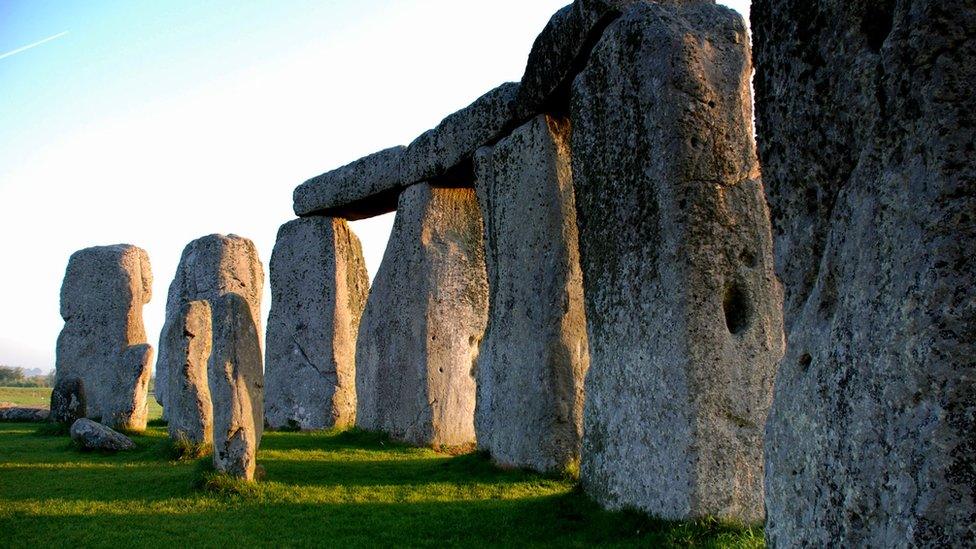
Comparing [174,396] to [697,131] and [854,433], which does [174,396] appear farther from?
[854,433]

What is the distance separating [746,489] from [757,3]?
3.72 meters

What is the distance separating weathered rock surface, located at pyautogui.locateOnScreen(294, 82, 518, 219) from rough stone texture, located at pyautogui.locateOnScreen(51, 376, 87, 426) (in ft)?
17.4

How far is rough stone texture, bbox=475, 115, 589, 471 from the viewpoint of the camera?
9000mm

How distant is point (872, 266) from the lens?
2.53 metres

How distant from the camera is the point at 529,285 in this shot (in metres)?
9.40

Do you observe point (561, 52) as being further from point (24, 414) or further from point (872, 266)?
point (24, 414)

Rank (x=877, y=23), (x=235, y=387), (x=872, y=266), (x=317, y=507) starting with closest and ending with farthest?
(x=872, y=266) → (x=877, y=23) → (x=317, y=507) → (x=235, y=387)

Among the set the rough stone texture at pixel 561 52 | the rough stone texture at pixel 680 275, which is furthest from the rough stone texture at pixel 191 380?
the rough stone texture at pixel 680 275

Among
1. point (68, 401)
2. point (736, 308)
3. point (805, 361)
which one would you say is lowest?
point (68, 401)

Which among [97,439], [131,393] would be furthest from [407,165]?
[131,393]

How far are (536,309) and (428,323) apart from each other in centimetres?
362

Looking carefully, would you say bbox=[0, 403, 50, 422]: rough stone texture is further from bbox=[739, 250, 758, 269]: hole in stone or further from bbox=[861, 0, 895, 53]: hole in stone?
bbox=[861, 0, 895, 53]: hole in stone

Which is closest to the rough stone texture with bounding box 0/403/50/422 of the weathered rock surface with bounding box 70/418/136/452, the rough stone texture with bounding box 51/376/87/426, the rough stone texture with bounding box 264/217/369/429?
the rough stone texture with bounding box 51/376/87/426

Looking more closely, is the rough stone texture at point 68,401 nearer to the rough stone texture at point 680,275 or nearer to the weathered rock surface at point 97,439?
the weathered rock surface at point 97,439
